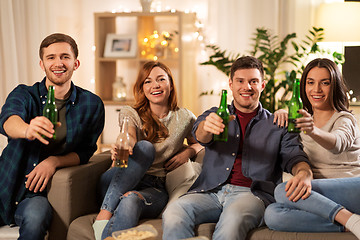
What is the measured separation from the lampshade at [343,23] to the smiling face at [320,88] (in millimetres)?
1792

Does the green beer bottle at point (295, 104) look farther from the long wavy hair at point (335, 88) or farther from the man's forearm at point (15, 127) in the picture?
the man's forearm at point (15, 127)

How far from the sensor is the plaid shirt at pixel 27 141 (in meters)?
2.40

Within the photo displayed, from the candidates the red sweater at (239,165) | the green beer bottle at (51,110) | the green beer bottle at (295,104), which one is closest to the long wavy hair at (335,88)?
the green beer bottle at (295,104)

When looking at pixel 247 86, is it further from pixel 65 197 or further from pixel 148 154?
pixel 65 197

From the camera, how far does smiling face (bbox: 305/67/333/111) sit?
2.46 metres

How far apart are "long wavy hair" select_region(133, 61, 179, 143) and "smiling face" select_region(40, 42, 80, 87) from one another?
15.3 inches

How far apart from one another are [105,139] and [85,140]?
8.63 ft

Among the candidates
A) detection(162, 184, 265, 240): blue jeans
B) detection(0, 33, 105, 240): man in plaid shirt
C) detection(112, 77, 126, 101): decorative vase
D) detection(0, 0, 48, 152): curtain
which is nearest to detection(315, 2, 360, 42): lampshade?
detection(112, 77, 126, 101): decorative vase

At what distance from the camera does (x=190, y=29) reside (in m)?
5.16

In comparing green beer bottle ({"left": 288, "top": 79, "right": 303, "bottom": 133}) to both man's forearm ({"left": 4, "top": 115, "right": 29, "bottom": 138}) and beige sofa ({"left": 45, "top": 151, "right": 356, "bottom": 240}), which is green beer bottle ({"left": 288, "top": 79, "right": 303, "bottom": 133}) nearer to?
beige sofa ({"left": 45, "top": 151, "right": 356, "bottom": 240})

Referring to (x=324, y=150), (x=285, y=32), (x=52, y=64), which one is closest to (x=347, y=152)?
(x=324, y=150)

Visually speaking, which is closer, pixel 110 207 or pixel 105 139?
pixel 110 207

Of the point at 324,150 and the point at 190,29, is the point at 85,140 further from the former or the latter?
the point at 190,29

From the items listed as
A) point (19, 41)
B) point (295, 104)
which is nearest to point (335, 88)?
point (295, 104)
